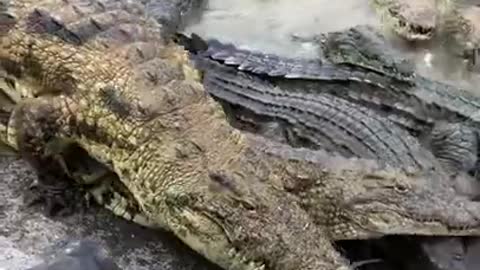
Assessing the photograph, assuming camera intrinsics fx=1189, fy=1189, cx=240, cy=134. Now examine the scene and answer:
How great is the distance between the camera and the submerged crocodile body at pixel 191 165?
9.77ft

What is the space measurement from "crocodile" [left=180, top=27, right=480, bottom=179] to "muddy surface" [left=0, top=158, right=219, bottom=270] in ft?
2.15

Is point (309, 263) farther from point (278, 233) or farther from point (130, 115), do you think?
point (130, 115)

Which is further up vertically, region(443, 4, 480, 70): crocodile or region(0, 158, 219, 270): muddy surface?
region(0, 158, 219, 270): muddy surface

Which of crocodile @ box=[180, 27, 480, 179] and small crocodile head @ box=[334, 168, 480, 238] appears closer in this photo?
small crocodile head @ box=[334, 168, 480, 238]

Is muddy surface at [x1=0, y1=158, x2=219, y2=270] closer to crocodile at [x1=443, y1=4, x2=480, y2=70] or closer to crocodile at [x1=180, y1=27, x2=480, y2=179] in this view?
crocodile at [x1=180, y1=27, x2=480, y2=179]

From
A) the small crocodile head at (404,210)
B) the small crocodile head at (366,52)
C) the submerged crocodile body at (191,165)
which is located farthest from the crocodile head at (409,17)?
the small crocodile head at (404,210)

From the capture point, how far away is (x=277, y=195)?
304 cm

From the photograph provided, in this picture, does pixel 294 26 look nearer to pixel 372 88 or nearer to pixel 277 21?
pixel 277 21

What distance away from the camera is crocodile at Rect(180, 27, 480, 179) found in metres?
3.88

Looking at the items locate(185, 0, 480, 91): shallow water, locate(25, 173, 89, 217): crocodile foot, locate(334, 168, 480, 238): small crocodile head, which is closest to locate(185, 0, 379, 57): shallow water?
locate(185, 0, 480, 91): shallow water

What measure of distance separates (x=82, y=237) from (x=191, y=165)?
0.43 m

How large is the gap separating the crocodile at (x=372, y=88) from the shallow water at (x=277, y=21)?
0.81 ft

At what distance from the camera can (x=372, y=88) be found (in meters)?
3.94

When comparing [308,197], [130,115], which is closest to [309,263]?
[308,197]
